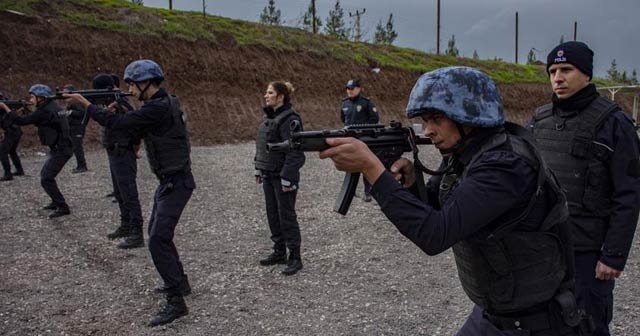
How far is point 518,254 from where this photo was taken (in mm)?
2160

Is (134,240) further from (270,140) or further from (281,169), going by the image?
(270,140)

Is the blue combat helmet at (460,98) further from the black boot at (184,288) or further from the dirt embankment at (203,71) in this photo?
the dirt embankment at (203,71)

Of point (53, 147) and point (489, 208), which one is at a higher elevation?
point (489, 208)

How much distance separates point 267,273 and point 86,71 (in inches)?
752

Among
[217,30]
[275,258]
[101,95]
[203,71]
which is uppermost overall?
[217,30]

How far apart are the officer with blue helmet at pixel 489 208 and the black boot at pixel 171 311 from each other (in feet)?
10.2

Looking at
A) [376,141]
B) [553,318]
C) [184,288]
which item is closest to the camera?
[553,318]

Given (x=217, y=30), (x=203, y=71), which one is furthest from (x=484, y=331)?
(x=217, y=30)

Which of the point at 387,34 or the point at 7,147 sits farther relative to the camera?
the point at 387,34

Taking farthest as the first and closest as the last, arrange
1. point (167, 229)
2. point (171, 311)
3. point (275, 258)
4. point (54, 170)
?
1. point (54, 170)
2. point (275, 258)
3. point (167, 229)
4. point (171, 311)

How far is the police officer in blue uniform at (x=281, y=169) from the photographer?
5824 millimetres

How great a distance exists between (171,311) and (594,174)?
12.0 feet

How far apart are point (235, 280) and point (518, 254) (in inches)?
163

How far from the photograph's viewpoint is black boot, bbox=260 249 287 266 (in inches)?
247
